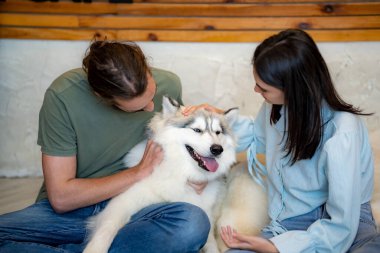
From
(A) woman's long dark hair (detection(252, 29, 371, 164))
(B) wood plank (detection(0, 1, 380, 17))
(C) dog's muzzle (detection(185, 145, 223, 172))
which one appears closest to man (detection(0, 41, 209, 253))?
(C) dog's muzzle (detection(185, 145, 223, 172))

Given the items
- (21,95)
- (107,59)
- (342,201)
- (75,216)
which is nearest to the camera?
(342,201)

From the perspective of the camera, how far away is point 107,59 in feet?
5.53

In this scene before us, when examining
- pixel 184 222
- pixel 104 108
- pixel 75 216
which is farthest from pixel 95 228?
pixel 104 108

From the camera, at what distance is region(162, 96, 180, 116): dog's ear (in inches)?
78.5

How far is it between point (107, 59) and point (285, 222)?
1.02 meters

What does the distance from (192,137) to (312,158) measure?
22.3 inches

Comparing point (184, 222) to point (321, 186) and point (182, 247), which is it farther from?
point (321, 186)

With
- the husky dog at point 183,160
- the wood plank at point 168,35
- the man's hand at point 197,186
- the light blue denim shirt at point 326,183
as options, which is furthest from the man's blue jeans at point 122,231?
the wood plank at point 168,35

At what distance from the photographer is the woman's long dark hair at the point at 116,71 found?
5.50 ft

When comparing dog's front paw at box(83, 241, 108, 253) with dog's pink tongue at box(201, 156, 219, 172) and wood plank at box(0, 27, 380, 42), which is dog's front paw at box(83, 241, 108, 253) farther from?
wood plank at box(0, 27, 380, 42)

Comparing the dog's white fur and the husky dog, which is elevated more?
the husky dog

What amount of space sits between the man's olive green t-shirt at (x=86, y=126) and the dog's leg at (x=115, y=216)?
0.76 ft

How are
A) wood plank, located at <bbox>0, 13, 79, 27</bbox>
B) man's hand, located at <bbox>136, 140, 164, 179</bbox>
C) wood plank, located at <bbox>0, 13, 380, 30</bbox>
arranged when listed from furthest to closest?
wood plank, located at <bbox>0, 13, 79, 27</bbox> → wood plank, located at <bbox>0, 13, 380, 30</bbox> → man's hand, located at <bbox>136, 140, 164, 179</bbox>

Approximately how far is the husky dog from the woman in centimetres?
30
